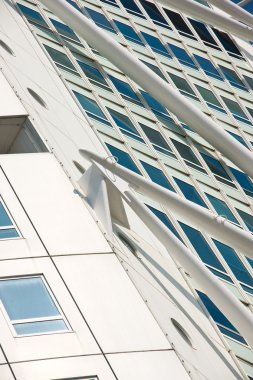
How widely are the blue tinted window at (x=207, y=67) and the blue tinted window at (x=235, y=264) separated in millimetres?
13112

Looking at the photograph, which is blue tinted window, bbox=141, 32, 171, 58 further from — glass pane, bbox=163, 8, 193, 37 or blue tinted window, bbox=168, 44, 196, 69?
glass pane, bbox=163, 8, 193, 37

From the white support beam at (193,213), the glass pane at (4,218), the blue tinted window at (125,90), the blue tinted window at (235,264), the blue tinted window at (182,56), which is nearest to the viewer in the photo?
the white support beam at (193,213)

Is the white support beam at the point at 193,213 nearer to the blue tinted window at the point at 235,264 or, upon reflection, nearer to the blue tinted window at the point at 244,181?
the blue tinted window at the point at 235,264

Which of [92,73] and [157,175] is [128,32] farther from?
[157,175]

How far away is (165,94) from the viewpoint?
22891 mm

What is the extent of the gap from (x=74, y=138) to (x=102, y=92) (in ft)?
16.0

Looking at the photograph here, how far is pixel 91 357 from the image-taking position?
58.9ft

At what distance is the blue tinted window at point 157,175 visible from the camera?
2734 centimetres

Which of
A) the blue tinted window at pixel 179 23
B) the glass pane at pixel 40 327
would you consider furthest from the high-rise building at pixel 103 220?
the blue tinted window at pixel 179 23

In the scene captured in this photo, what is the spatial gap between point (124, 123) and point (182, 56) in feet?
28.5

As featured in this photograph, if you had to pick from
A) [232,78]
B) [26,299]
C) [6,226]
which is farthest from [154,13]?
[26,299]

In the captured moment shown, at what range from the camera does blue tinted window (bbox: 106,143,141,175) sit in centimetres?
2715

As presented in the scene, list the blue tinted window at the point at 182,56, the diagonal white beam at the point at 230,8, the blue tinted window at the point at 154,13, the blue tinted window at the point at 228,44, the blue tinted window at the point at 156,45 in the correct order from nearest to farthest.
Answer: the diagonal white beam at the point at 230,8 → the blue tinted window at the point at 156,45 → the blue tinted window at the point at 182,56 → the blue tinted window at the point at 154,13 → the blue tinted window at the point at 228,44

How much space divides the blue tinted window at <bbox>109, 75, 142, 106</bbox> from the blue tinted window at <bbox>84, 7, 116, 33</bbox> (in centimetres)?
493
